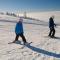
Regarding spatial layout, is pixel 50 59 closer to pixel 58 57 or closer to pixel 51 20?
pixel 58 57

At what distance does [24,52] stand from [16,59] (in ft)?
5.43

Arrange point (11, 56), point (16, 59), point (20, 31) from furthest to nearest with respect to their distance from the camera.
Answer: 1. point (20, 31)
2. point (11, 56)
3. point (16, 59)

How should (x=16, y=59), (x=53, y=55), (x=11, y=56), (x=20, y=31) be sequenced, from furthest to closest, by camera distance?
1. (x=20, y=31)
2. (x=53, y=55)
3. (x=11, y=56)
4. (x=16, y=59)

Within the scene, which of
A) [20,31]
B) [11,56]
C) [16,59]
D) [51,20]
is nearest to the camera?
[16,59]

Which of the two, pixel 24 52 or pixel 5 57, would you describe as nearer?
pixel 5 57

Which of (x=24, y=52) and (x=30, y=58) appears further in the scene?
(x=24, y=52)

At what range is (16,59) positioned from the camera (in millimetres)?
8695

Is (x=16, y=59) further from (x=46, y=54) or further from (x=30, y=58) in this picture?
(x=46, y=54)

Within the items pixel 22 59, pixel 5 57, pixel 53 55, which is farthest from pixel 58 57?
pixel 5 57

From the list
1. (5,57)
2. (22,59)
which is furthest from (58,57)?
(5,57)

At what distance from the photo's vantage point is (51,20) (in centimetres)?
1691

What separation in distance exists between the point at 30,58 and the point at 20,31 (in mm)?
3786

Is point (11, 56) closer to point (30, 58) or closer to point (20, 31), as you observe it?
point (30, 58)

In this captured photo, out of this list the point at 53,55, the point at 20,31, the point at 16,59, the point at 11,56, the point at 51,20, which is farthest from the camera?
the point at 51,20
